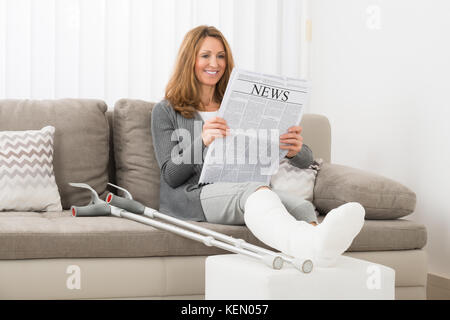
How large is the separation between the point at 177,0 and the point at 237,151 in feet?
5.12

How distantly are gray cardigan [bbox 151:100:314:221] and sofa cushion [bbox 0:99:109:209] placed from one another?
27 centimetres

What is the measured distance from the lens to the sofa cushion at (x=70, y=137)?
2166 mm

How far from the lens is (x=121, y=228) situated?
171cm

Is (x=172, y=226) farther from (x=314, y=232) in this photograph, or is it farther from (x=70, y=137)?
(x=70, y=137)

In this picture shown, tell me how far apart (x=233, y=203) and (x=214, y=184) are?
0.15m

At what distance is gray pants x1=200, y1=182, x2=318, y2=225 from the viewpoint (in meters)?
1.75

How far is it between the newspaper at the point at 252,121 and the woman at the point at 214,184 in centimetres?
3

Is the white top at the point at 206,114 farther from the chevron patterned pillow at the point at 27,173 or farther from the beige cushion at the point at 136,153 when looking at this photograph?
the chevron patterned pillow at the point at 27,173

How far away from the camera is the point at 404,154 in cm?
258

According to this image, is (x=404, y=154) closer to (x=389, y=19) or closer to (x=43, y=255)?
(x=389, y=19)

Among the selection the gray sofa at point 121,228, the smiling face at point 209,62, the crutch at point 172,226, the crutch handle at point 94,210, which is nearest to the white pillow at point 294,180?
the gray sofa at point 121,228

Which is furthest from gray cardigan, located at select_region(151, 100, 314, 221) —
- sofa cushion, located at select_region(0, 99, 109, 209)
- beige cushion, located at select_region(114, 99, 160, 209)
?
sofa cushion, located at select_region(0, 99, 109, 209)

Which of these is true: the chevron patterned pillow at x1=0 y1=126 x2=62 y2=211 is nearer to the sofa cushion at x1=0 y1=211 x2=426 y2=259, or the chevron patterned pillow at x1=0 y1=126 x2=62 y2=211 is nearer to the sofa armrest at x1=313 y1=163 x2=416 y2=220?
the sofa cushion at x1=0 y1=211 x2=426 y2=259

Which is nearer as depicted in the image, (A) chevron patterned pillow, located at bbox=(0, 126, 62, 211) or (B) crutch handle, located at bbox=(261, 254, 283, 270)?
(B) crutch handle, located at bbox=(261, 254, 283, 270)
